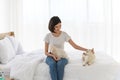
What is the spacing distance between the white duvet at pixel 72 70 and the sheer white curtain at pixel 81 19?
6.99 feet

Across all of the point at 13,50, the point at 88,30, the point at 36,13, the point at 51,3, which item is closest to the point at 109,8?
the point at 88,30

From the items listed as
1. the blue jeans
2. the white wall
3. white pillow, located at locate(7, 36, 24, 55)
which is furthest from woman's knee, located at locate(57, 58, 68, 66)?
the white wall

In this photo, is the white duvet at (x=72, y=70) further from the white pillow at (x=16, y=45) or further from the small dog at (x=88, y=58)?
the white pillow at (x=16, y=45)

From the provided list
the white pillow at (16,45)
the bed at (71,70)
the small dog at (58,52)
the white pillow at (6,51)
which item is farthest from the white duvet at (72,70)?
the white pillow at (16,45)

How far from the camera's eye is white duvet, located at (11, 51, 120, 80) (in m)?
2.93

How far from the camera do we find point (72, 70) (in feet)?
9.77

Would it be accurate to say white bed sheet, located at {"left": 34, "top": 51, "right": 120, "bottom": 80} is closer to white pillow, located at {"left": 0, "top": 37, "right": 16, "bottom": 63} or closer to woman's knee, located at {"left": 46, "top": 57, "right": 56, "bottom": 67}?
woman's knee, located at {"left": 46, "top": 57, "right": 56, "bottom": 67}

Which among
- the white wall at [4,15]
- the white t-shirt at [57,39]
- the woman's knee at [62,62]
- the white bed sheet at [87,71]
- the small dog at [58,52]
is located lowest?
the white bed sheet at [87,71]

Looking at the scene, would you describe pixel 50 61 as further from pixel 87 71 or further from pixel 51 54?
pixel 87 71

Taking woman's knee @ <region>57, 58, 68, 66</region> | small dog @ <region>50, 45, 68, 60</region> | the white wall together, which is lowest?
woman's knee @ <region>57, 58, 68, 66</region>

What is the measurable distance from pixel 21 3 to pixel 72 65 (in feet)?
9.22

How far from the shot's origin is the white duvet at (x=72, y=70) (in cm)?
293

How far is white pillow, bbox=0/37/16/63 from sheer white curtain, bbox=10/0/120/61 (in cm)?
170

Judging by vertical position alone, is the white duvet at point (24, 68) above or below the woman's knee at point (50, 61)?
below
